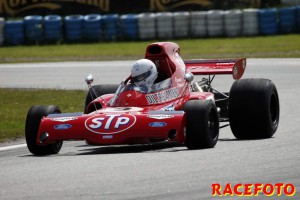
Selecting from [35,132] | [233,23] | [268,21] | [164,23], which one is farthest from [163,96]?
[164,23]

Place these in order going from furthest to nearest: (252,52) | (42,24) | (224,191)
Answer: (42,24) → (252,52) → (224,191)

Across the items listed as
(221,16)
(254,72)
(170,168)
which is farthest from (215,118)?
(221,16)

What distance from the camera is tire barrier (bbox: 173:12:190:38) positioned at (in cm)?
3403

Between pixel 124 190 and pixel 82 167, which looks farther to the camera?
pixel 82 167

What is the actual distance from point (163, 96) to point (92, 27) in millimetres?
22786

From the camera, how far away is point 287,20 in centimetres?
3294

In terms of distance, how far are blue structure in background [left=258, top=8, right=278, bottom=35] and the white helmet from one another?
20.0m

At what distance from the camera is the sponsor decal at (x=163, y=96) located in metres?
12.4

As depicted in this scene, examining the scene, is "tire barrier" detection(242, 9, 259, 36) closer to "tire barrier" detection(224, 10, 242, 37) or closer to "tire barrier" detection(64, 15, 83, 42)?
"tire barrier" detection(224, 10, 242, 37)

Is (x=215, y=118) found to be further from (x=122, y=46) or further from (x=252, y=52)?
(x=122, y=46)

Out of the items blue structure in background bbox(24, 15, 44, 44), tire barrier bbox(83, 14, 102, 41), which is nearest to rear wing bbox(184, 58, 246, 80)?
tire barrier bbox(83, 14, 102, 41)

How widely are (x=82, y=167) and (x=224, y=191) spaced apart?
2258mm

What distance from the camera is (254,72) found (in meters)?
23.9

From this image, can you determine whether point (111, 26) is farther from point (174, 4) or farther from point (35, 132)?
point (35, 132)
